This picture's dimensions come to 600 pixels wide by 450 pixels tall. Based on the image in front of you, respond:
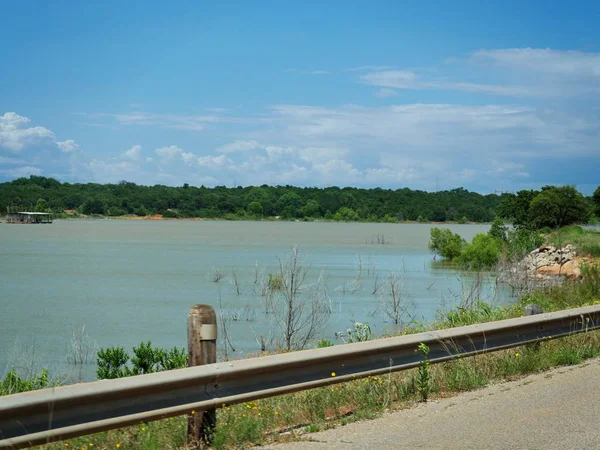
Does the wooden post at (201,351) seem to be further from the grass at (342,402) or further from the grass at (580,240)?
the grass at (580,240)

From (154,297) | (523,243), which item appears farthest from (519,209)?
(154,297)

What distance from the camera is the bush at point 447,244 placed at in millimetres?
65312

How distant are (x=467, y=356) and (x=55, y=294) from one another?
116 ft

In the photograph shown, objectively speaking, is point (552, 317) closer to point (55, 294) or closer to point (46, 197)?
point (55, 294)

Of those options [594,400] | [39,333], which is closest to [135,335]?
[39,333]

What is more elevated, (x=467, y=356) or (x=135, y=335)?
(x=467, y=356)

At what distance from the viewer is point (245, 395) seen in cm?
665

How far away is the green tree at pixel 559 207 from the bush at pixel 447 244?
7.58 metres

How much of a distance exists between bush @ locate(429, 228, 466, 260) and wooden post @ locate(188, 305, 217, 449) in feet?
193

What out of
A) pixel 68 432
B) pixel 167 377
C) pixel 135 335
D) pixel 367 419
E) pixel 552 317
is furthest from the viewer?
pixel 135 335

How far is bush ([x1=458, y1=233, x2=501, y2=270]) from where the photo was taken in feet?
183

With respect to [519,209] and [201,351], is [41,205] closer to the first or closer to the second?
[519,209]

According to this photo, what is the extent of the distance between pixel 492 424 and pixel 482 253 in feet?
168

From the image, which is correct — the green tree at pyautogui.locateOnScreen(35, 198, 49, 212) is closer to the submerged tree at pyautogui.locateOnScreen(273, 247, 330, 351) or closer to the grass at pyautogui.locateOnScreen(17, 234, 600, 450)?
the submerged tree at pyautogui.locateOnScreen(273, 247, 330, 351)
